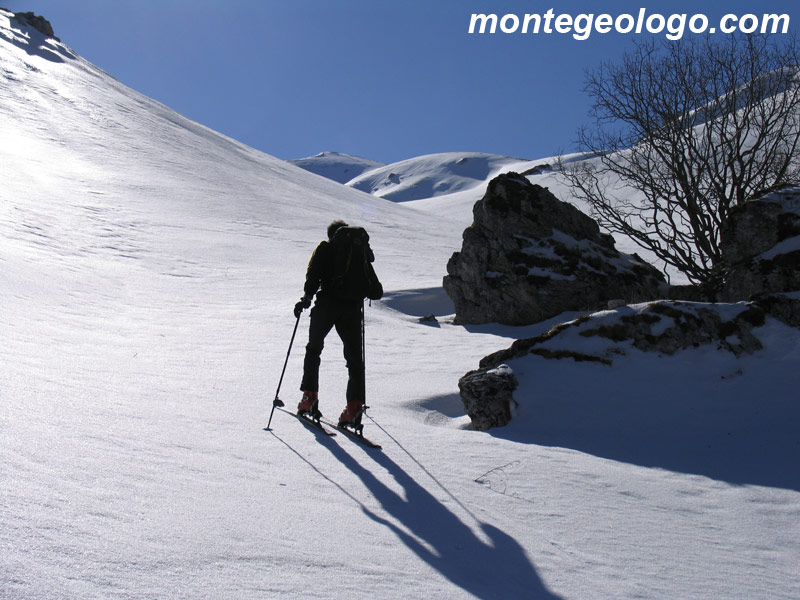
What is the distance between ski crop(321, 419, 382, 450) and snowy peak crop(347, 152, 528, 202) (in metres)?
133

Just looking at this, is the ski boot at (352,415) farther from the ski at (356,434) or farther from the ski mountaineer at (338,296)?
the ski mountaineer at (338,296)

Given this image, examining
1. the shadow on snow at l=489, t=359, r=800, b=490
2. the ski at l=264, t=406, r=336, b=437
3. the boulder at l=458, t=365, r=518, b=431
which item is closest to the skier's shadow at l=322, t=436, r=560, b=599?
the ski at l=264, t=406, r=336, b=437

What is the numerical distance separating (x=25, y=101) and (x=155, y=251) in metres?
31.9

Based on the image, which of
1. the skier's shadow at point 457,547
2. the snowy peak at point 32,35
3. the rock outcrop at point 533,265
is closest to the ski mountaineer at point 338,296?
the skier's shadow at point 457,547

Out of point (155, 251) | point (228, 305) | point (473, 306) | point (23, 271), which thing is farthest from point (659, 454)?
point (155, 251)

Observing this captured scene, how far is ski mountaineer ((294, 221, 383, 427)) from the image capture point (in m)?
5.56

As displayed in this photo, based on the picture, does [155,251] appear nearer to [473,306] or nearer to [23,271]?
[23,271]

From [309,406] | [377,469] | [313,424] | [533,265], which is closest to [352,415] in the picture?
[313,424]

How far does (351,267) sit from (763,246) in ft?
21.2

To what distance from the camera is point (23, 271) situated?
1207 cm

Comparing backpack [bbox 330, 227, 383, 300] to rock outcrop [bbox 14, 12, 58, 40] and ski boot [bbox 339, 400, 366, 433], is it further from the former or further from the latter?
rock outcrop [bbox 14, 12, 58, 40]

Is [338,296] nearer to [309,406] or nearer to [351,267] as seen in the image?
[351,267]

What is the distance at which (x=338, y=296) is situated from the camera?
558cm

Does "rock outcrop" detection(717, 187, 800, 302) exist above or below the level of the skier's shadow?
above
